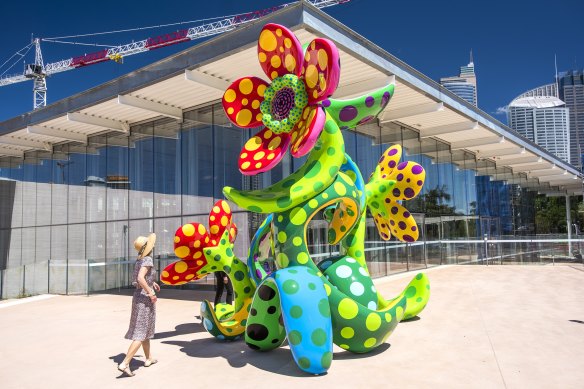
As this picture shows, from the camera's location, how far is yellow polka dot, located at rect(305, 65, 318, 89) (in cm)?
570

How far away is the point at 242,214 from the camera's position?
1320 centimetres

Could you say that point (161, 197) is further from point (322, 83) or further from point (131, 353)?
point (322, 83)

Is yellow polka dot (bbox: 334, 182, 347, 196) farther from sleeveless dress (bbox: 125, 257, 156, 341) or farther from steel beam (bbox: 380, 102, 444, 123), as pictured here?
steel beam (bbox: 380, 102, 444, 123)

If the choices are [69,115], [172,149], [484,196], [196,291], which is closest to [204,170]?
[172,149]

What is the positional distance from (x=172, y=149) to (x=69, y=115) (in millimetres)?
3434

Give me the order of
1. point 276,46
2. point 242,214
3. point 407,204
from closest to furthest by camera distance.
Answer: point 276,46, point 242,214, point 407,204

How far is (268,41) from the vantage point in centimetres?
615

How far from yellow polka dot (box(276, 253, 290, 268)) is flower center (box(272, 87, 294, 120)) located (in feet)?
5.95

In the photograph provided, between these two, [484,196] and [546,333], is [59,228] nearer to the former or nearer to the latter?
[546,333]

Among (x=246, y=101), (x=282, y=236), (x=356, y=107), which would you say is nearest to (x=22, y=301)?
(x=246, y=101)

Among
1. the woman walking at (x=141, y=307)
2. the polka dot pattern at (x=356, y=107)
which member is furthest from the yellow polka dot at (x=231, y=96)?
the woman walking at (x=141, y=307)

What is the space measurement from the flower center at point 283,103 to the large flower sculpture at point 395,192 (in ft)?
7.38

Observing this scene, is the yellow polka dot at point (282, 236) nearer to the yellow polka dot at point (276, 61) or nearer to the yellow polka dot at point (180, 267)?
the yellow polka dot at point (180, 267)

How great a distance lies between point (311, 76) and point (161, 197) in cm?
1104
